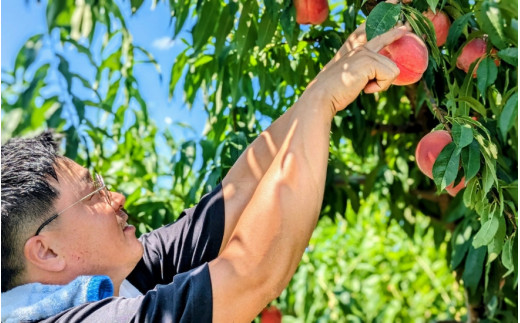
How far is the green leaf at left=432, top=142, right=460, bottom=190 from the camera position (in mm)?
1318

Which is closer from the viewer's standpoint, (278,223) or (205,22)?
(278,223)

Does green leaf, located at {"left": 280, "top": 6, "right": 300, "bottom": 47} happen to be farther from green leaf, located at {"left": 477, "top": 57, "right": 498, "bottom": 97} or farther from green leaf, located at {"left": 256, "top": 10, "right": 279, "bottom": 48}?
green leaf, located at {"left": 477, "top": 57, "right": 498, "bottom": 97}

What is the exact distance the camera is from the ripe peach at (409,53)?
1.35m

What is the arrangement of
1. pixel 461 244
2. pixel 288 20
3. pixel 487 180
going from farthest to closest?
1. pixel 461 244
2. pixel 288 20
3. pixel 487 180

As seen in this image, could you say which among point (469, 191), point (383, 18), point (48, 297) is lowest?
point (469, 191)

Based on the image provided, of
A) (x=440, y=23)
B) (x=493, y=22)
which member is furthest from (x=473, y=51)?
(x=493, y=22)

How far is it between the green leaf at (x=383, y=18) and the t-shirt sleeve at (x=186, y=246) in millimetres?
484

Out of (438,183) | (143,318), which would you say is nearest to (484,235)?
(438,183)

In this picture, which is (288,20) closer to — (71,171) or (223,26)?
(223,26)

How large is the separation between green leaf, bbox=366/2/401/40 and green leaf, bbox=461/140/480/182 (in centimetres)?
22

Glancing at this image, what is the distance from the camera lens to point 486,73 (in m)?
1.37

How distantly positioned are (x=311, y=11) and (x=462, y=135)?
61 cm

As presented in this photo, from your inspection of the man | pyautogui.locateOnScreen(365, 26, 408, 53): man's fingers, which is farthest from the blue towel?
pyautogui.locateOnScreen(365, 26, 408, 53): man's fingers

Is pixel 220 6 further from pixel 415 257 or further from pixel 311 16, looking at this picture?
pixel 415 257
